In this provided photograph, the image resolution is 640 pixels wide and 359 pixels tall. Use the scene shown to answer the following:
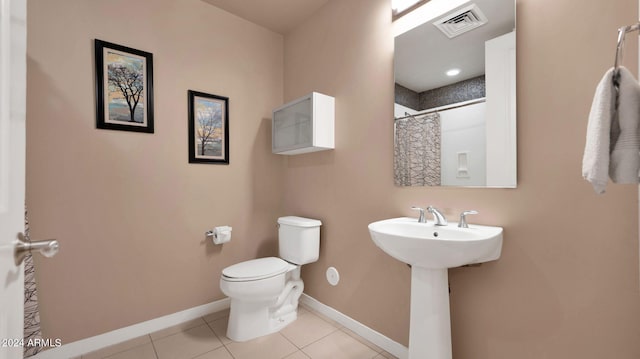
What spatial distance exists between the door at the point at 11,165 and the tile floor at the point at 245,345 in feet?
4.35

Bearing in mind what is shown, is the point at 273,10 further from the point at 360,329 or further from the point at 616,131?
the point at 360,329

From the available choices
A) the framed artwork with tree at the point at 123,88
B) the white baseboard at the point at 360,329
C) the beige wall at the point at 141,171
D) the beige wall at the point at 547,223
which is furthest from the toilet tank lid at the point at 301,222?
the framed artwork with tree at the point at 123,88

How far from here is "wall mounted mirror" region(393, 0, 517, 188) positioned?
1.33 m

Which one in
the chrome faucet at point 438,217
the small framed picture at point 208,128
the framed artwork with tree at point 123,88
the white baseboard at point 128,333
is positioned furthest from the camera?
the small framed picture at point 208,128

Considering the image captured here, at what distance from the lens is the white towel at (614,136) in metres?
0.74

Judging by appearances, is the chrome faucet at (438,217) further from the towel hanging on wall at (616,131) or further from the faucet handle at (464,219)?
the towel hanging on wall at (616,131)

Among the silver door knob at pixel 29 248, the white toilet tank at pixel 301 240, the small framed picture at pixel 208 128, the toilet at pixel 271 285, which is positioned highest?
the small framed picture at pixel 208 128

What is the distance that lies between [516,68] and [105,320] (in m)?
2.80

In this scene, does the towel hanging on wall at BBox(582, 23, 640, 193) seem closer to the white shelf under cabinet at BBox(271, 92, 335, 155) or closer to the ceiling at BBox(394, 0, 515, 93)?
the ceiling at BBox(394, 0, 515, 93)

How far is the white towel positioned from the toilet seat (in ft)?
5.61

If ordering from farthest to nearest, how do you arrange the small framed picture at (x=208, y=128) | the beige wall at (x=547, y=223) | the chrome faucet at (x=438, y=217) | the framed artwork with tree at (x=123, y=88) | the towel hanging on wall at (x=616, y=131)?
the small framed picture at (x=208, y=128)
the framed artwork with tree at (x=123, y=88)
the chrome faucet at (x=438, y=217)
the beige wall at (x=547, y=223)
the towel hanging on wall at (x=616, y=131)

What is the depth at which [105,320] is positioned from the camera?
184cm

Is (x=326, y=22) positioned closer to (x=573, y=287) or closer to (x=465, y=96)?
(x=465, y=96)

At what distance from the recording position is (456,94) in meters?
1.49
